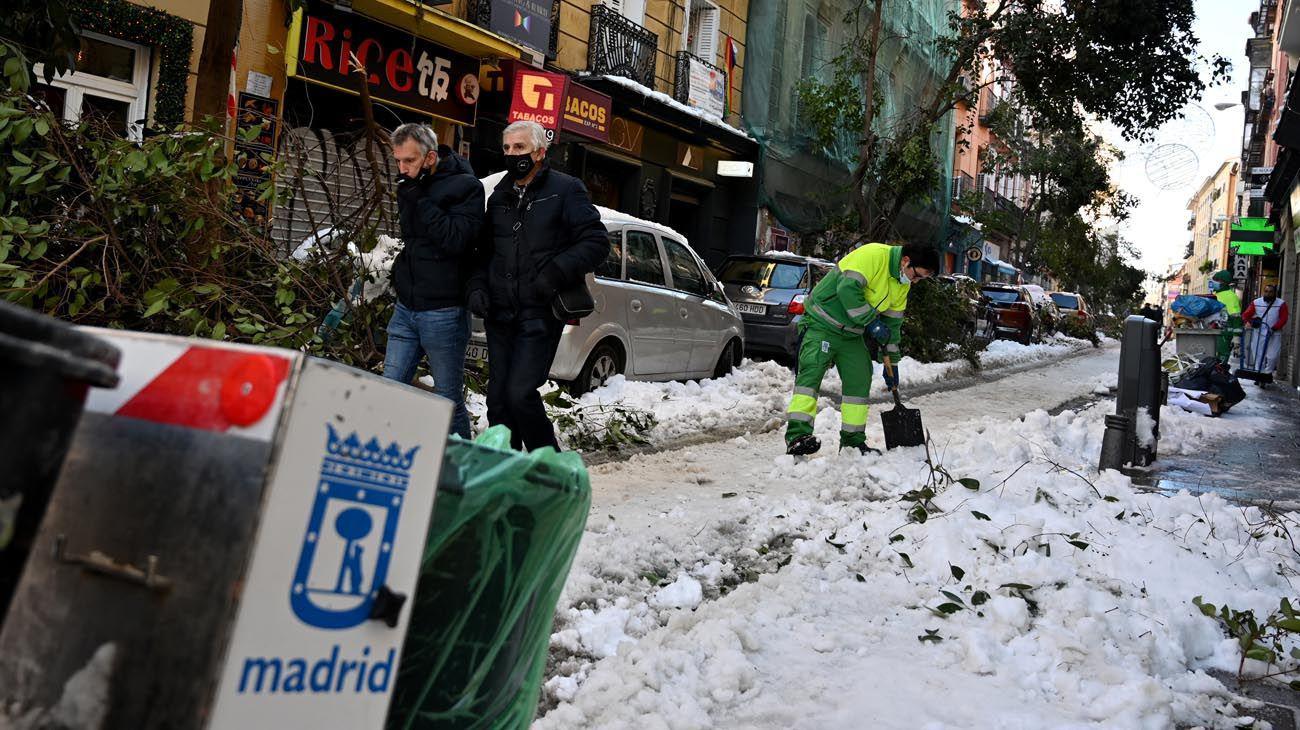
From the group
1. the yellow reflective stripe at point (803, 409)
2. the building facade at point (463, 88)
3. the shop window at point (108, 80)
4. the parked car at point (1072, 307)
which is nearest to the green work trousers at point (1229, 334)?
the building facade at point (463, 88)

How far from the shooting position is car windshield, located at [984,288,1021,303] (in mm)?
31872

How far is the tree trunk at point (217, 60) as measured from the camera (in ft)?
25.1

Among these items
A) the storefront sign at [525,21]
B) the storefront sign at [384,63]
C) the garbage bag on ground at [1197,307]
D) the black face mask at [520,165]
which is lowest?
the black face mask at [520,165]

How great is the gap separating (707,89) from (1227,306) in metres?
9.94

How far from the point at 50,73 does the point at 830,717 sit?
5569mm

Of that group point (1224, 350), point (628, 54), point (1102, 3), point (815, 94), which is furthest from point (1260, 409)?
point (628, 54)

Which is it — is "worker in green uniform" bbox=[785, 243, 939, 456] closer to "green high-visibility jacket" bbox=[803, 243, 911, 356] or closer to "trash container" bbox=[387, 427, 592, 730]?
"green high-visibility jacket" bbox=[803, 243, 911, 356]

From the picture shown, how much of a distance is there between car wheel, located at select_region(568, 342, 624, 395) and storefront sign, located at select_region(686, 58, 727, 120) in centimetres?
1215

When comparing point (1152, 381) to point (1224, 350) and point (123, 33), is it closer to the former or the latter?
point (123, 33)

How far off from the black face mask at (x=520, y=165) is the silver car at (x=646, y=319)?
121 inches

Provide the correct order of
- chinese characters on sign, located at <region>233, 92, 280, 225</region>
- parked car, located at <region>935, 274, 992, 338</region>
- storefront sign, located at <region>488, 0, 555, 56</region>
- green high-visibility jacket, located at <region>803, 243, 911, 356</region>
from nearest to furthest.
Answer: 1. chinese characters on sign, located at <region>233, 92, 280, 225</region>
2. green high-visibility jacket, located at <region>803, 243, 911, 356</region>
3. storefront sign, located at <region>488, 0, 555, 56</region>
4. parked car, located at <region>935, 274, 992, 338</region>

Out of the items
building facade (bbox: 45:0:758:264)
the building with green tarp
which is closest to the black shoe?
building facade (bbox: 45:0:758:264)

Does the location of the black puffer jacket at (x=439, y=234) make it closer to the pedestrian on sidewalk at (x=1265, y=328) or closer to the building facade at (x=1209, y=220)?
the pedestrian on sidewalk at (x=1265, y=328)

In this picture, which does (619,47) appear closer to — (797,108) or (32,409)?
(797,108)
